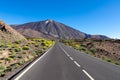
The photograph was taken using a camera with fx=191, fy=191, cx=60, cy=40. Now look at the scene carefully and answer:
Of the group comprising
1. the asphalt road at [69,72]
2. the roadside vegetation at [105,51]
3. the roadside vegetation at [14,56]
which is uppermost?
the asphalt road at [69,72]

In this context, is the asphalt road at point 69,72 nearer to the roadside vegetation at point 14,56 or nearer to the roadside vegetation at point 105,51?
the roadside vegetation at point 14,56

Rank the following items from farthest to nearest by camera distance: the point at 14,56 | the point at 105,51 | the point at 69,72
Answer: the point at 105,51 < the point at 14,56 < the point at 69,72

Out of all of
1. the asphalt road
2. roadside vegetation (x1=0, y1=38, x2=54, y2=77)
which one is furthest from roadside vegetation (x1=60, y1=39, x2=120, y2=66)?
roadside vegetation (x1=0, y1=38, x2=54, y2=77)

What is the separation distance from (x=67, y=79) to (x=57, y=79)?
45 cm

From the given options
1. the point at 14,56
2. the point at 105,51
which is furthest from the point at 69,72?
the point at 105,51

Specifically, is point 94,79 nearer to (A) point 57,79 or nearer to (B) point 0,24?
(A) point 57,79

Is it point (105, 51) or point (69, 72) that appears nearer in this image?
point (69, 72)

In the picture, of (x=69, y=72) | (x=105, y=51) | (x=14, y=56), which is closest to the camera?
(x=69, y=72)

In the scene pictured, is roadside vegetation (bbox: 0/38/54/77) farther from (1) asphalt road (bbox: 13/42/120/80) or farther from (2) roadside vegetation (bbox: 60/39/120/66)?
(2) roadside vegetation (bbox: 60/39/120/66)

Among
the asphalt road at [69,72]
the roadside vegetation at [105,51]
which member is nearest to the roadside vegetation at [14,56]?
the asphalt road at [69,72]

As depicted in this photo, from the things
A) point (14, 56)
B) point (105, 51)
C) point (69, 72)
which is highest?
point (69, 72)

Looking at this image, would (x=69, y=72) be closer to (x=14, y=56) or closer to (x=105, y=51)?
(x=14, y=56)

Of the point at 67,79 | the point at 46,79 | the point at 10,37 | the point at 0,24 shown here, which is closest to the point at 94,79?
the point at 67,79

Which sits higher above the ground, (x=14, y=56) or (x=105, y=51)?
(x=14, y=56)
